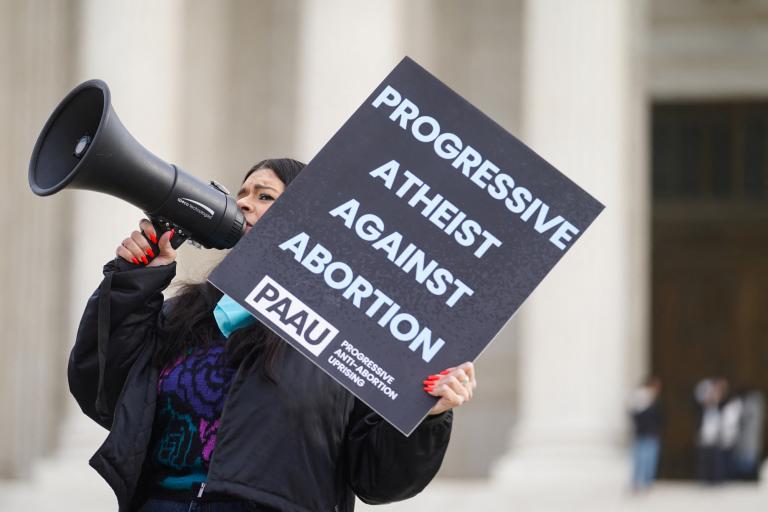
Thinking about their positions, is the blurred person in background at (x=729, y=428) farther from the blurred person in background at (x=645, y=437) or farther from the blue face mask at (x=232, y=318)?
the blue face mask at (x=232, y=318)

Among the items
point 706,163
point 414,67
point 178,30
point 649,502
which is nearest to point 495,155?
point 414,67

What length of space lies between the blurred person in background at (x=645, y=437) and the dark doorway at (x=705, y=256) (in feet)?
32.4

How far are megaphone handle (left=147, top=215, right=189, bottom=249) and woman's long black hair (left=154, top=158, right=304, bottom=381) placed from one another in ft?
0.89

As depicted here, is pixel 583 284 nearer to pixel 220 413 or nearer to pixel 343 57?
pixel 343 57

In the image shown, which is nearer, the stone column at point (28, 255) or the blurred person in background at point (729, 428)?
the blurred person in background at point (729, 428)

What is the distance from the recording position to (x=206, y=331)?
18.3 feet

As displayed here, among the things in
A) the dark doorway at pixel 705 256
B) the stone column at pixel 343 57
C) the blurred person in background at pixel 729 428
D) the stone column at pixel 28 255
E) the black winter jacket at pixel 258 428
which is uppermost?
the dark doorway at pixel 705 256

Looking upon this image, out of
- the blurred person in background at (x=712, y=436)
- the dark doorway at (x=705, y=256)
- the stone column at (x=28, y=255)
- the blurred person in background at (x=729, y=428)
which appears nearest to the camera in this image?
the blurred person in background at (x=712, y=436)

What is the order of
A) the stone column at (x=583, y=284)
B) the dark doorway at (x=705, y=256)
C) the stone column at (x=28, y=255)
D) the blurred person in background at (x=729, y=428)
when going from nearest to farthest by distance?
the stone column at (x=583, y=284), the blurred person in background at (x=729, y=428), the stone column at (x=28, y=255), the dark doorway at (x=705, y=256)

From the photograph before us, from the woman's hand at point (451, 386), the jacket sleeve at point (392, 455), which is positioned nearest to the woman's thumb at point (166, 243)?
the jacket sleeve at point (392, 455)

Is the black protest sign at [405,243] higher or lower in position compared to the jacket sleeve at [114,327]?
higher

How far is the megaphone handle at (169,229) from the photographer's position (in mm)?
5398

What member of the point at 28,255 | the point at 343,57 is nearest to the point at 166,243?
the point at 343,57

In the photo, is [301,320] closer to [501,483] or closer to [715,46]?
[501,483]
